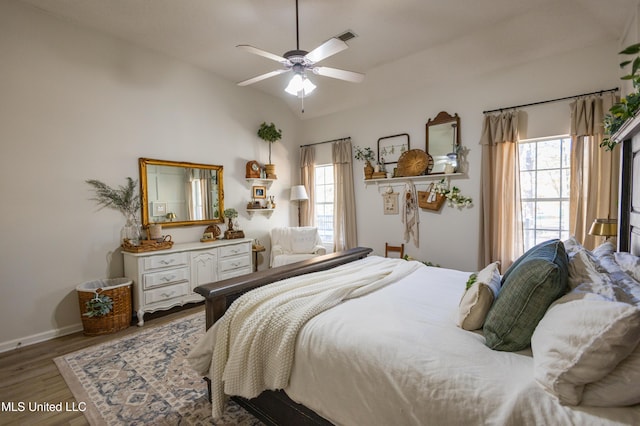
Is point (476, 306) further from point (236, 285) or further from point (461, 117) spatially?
point (461, 117)

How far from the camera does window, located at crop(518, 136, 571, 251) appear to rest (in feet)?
11.4

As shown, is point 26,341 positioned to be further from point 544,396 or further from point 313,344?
point 544,396

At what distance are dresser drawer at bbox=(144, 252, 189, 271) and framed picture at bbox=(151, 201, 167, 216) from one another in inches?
26.7

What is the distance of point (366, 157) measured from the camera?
4879mm

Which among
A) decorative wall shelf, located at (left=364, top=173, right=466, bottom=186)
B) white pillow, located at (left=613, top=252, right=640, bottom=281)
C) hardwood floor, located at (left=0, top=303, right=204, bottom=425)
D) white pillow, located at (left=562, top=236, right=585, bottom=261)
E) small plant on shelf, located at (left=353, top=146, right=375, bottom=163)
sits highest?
small plant on shelf, located at (left=353, top=146, right=375, bottom=163)

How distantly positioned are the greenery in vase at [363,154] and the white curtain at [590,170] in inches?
99.2

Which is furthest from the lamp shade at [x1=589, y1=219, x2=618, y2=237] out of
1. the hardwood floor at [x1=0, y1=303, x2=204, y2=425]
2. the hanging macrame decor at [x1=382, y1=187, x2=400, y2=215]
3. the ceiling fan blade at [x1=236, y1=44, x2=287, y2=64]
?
the hardwood floor at [x1=0, y1=303, x2=204, y2=425]

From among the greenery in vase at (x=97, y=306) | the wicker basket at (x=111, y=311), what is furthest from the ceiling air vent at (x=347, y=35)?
the greenery in vase at (x=97, y=306)

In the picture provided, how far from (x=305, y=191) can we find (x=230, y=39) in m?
2.66

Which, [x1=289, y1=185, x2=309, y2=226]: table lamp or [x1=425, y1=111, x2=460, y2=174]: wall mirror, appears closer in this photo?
[x1=425, y1=111, x2=460, y2=174]: wall mirror

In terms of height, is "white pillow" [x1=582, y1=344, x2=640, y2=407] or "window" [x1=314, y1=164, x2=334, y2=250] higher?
"window" [x1=314, y1=164, x2=334, y2=250]

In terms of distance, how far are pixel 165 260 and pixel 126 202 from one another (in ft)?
2.81

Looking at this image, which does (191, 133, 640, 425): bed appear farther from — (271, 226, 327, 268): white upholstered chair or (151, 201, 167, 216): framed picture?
(271, 226, 327, 268): white upholstered chair

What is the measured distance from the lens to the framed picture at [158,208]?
3772 mm
